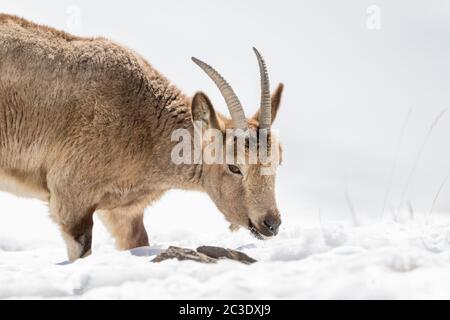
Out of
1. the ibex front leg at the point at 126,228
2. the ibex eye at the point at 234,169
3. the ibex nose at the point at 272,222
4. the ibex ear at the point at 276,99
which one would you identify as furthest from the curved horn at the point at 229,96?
the ibex front leg at the point at 126,228

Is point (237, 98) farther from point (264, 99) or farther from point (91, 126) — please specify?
point (91, 126)

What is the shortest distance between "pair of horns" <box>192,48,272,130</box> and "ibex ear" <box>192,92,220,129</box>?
226 millimetres

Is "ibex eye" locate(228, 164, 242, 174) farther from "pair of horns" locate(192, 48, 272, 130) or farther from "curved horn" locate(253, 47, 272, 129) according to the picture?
"curved horn" locate(253, 47, 272, 129)

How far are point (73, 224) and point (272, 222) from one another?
8.48 ft

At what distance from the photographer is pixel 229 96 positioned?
8484mm

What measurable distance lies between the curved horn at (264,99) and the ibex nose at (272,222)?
3.72 ft

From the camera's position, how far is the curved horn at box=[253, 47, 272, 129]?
27.9 ft

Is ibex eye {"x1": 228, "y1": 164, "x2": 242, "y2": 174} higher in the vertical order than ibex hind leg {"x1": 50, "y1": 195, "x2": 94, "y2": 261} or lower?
higher

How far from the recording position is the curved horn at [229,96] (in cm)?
842

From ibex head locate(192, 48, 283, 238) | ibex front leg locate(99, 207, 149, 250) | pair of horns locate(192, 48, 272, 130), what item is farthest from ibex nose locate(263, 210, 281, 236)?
ibex front leg locate(99, 207, 149, 250)

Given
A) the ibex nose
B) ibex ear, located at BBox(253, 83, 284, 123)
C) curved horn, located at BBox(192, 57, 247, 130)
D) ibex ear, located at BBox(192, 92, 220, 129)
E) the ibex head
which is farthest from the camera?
ibex ear, located at BBox(253, 83, 284, 123)

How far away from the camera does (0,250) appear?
418 inches

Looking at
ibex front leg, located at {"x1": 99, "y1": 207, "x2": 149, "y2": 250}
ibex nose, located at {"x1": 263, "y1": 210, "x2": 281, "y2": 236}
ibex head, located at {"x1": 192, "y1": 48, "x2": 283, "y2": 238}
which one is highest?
ibex head, located at {"x1": 192, "y1": 48, "x2": 283, "y2": 238}
